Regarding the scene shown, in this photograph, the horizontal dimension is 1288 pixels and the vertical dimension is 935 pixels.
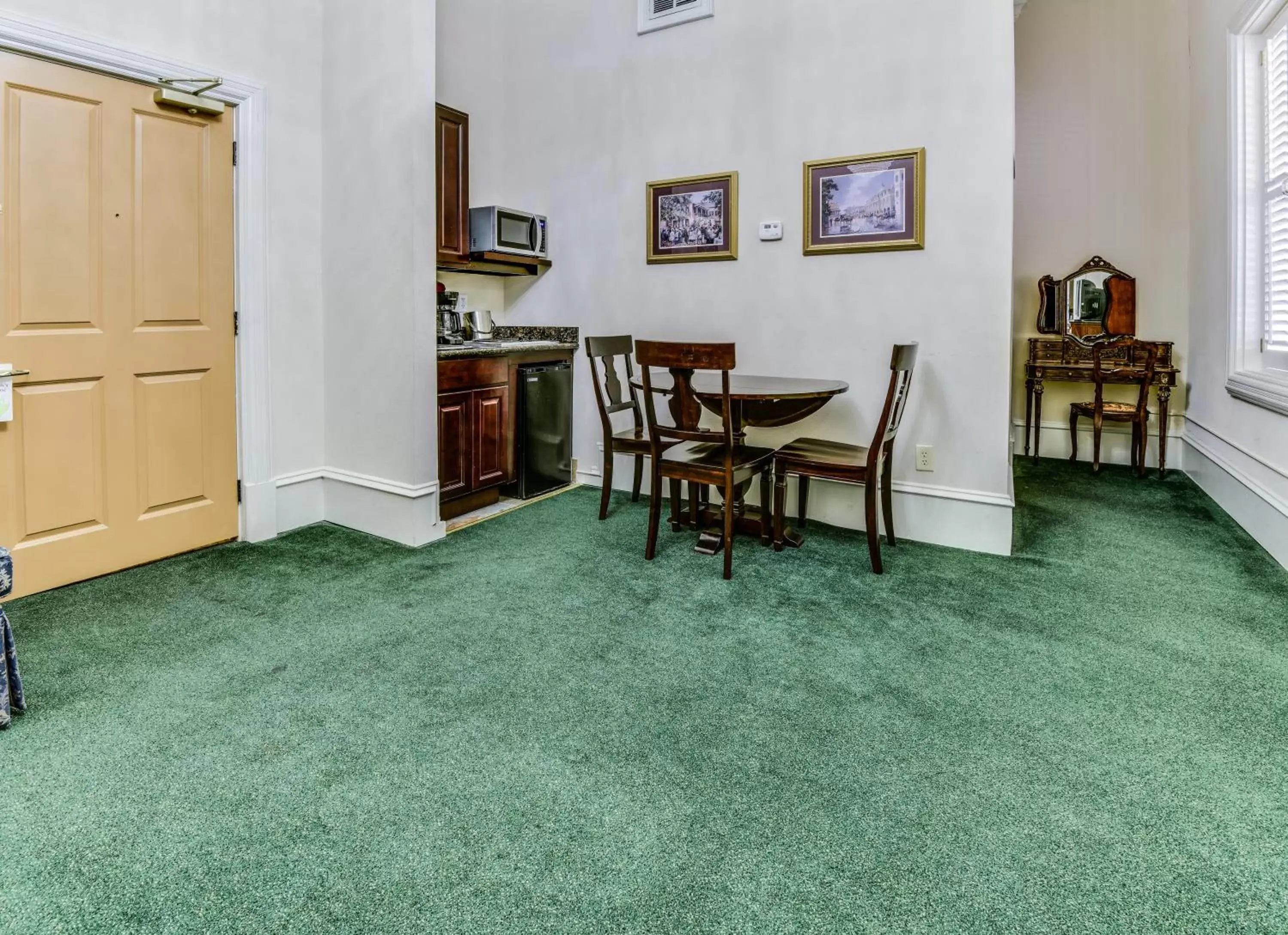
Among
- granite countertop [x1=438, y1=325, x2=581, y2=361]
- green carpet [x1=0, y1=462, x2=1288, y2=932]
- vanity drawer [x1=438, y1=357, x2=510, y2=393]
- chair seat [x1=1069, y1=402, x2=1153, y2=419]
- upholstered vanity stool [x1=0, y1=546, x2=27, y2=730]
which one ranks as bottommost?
green carpet [x1=0, y1=462, x2=1288, y2=932]

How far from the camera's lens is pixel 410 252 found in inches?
124

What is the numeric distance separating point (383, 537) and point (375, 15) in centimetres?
237

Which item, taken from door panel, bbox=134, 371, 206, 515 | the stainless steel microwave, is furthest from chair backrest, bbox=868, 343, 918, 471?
door panel, bbox=134, 371, 206, 515

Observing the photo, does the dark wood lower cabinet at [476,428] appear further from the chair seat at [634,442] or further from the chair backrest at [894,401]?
the chair backrest at [894,401]

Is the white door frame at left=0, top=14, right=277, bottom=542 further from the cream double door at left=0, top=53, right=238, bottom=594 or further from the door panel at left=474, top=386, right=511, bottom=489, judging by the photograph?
the door panel at left=474, top=386, right=511, bottom=489

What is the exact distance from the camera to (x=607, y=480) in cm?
374

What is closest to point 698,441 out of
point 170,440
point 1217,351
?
point 170,440

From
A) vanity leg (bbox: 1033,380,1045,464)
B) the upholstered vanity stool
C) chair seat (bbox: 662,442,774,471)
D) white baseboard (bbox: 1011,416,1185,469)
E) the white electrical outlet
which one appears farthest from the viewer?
vanity leg (bbox: 1033,380,1045,464)

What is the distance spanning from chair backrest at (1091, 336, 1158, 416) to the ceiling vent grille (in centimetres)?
336

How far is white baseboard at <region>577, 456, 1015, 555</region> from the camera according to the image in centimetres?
324

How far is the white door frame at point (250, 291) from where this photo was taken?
9.94ft

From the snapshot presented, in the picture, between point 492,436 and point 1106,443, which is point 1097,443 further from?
point 492,436

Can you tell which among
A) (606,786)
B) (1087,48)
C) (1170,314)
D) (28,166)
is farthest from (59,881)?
(1087,48)

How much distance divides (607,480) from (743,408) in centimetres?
83
